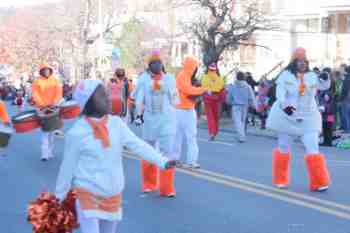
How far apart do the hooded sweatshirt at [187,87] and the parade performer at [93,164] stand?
6.68 meters

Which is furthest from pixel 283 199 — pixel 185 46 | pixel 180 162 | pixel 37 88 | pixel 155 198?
pixel 185 46

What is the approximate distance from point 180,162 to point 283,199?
4184 millimetres

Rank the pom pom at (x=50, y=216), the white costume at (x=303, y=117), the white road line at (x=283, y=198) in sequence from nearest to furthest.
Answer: the pom pom at (x=50, y=216)
the white road line at (x=283, y=198)
the white costume at (x=303, y=117)

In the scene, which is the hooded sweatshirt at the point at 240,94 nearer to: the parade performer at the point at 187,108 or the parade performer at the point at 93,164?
the parade performer at the point at 187,108

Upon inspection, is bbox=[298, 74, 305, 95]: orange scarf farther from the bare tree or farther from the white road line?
the bare tree

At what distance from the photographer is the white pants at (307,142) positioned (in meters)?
10.6

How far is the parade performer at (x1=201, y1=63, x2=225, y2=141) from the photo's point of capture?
18969mm

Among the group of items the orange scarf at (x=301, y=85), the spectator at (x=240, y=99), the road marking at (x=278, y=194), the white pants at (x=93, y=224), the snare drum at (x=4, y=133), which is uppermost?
the orange scarf at (x=301, y=85)

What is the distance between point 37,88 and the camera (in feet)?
46.8

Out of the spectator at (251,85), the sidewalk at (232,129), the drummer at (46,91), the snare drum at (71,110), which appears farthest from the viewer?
the spectator at (251,85)

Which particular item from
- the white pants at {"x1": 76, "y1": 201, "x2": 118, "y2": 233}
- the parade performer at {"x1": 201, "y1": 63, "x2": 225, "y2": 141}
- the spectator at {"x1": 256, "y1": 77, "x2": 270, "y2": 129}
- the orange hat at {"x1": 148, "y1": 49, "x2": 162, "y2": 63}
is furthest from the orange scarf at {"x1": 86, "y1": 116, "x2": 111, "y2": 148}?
the spectator at {"x1": 256, "y1": 77, "x2": 270, "y2": 129}

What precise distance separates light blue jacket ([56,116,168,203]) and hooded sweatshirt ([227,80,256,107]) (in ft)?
44.8

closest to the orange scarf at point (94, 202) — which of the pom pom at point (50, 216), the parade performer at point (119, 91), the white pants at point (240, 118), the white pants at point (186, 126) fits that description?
the pom pom at point (50, 216)

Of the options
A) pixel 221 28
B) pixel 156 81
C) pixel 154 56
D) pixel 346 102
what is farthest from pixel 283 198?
pixel 221 28
